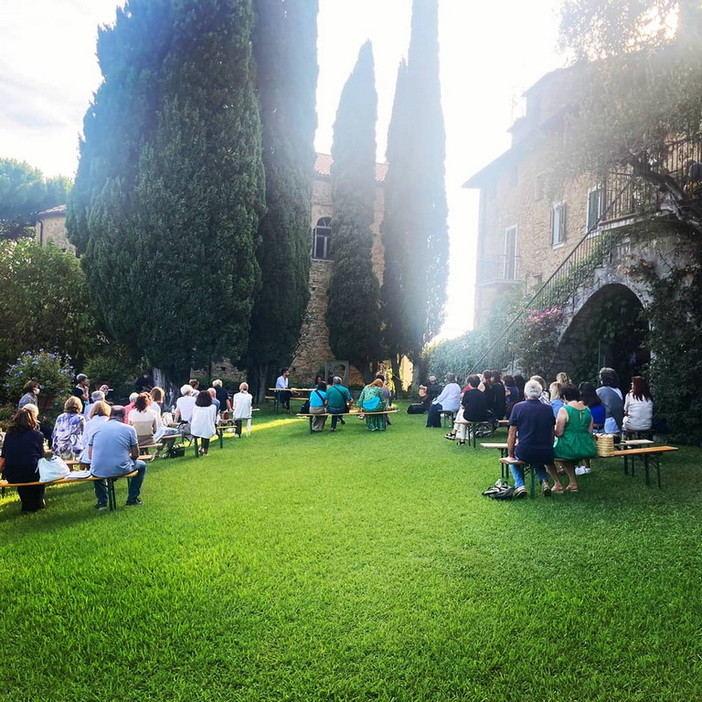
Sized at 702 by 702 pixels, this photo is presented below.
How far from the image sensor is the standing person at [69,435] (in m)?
9.15

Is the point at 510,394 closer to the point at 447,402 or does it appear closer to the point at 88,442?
the point at 447,402

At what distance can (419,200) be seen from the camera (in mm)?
26953

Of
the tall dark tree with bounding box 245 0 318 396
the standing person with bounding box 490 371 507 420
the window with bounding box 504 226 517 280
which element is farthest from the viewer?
the window with bounding box 504 226 517 280

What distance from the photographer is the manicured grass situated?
346 cm

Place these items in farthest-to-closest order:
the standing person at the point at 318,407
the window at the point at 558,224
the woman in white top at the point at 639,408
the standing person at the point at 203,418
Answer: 1. the window at the point at 558,224
2. the standing person at the point at 318,407
3. the standing person at the point at 203,418
4. the woman in white top at the point at 639,408

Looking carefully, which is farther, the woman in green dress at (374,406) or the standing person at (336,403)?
the standing person at (336,403)

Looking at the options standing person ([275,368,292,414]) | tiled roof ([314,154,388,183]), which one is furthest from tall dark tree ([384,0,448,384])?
standing person ([275,368,292,414])

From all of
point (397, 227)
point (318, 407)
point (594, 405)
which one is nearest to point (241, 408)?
point (318, 407)

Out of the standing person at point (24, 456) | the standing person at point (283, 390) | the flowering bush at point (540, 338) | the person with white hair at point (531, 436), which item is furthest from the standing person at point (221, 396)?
the person with white hair at point (531, 436)

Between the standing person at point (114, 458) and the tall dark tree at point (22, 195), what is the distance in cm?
3699

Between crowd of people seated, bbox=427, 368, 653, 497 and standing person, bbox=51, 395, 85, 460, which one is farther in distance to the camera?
standing person, bbox=51, 395, 85, 460

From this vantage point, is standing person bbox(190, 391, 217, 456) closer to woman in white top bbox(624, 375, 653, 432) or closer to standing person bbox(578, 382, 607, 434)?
standing person bbox(578, 382, 607, 434)

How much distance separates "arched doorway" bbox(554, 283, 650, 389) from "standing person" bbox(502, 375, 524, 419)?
2663 millimetres

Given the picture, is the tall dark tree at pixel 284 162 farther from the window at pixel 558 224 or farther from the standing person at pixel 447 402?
the window at pixel 558 224
